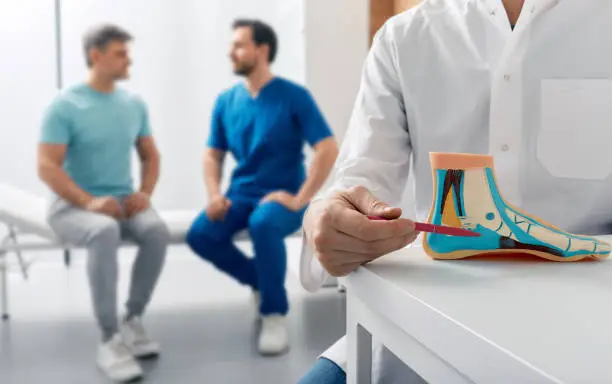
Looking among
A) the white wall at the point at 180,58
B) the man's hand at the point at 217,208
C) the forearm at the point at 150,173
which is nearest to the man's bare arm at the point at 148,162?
the forearm at the point at 150,173

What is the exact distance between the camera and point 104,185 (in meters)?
2.22

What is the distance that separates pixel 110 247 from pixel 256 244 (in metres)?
0.48

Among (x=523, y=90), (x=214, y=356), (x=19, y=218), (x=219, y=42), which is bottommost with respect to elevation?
(x=214, y=356)

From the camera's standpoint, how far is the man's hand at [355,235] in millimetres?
625

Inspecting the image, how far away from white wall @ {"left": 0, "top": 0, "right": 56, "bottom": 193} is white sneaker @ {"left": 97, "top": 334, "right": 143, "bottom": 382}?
58.7 inches

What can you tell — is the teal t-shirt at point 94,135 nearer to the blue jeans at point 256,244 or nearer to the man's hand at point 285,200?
the blue jeans at point 256,244

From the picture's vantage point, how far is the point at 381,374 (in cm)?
83

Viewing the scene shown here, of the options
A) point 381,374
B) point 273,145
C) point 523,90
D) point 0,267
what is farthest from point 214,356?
point 523,90

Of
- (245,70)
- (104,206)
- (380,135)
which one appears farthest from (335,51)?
(380,135)

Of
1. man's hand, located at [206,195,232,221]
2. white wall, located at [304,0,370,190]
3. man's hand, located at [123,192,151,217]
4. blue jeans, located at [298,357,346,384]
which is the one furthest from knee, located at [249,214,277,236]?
blue jeans, located at [298,357,346,384]

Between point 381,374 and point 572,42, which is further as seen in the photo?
point 572,42

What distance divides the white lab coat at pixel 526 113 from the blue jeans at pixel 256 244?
1.27m

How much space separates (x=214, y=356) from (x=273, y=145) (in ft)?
2.58

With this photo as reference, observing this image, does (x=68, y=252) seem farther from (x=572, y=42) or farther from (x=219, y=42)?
(x=572, y=42)
